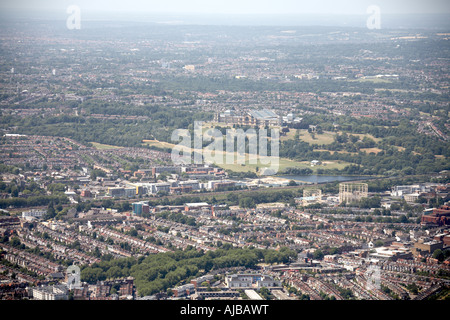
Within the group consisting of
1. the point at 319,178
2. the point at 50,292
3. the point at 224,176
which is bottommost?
the point at 319,178

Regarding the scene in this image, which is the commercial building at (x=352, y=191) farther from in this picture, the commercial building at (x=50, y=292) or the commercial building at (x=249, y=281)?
the commercial building at (x=50, y=292)

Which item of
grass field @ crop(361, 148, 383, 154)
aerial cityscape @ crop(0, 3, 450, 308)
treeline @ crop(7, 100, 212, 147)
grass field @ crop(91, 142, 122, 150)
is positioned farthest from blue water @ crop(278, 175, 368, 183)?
grass field @ crop(91, 142, 122, 150)

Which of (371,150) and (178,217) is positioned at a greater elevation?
(178,217)

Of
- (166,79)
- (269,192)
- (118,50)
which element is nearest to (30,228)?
(269,192)

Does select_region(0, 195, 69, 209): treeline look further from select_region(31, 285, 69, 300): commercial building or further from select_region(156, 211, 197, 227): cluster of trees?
select_region(31, 285, 69, 300): commercial building

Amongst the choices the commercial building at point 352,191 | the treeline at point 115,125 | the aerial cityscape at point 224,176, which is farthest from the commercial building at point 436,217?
the treeline at point 115,125

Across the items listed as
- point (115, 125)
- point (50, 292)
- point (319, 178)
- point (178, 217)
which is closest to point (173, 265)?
point (50, 292)

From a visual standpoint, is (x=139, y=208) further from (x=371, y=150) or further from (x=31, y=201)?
(x=371, y=150)
